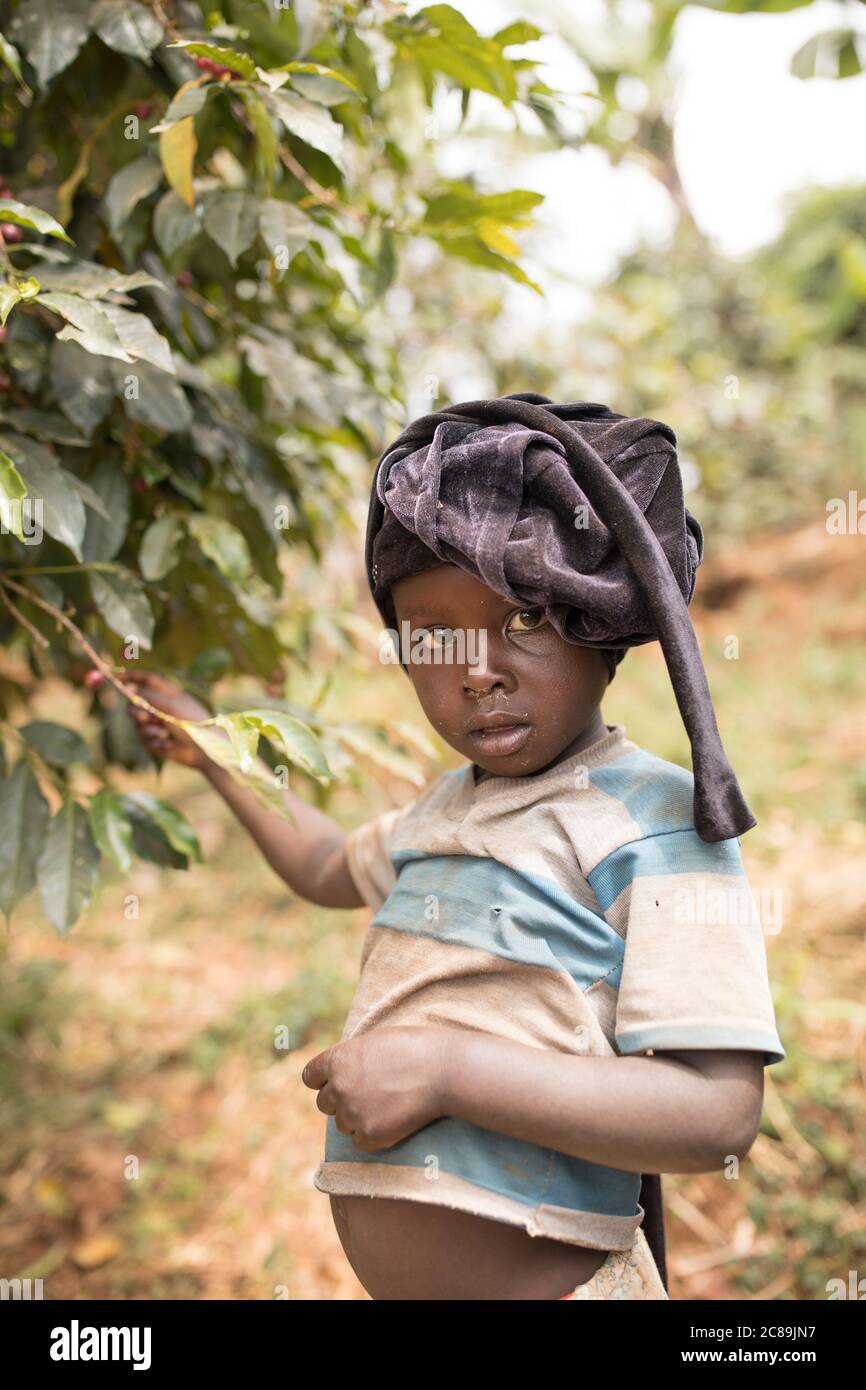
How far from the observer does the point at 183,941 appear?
12.2ft

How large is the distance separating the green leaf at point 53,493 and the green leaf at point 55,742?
0.30 meters

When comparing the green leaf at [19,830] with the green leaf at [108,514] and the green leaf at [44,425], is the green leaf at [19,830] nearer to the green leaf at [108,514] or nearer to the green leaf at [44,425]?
the green leaf at [108,514]

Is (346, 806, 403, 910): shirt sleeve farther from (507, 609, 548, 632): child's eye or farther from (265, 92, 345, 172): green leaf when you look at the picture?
(265, 92, 345, 172): green leaf

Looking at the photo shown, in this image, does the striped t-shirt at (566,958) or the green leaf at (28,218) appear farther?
the green leaf at (28,218)

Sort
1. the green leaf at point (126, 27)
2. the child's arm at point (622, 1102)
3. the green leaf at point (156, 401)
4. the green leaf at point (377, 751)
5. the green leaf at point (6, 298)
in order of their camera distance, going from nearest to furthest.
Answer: the child's arm at point (622, 1102)
the green leaf at point (6, 298)
the green leaf at point (126, 27)
the green leaf at point (156, 401)
the green leaf at point (377, 751)

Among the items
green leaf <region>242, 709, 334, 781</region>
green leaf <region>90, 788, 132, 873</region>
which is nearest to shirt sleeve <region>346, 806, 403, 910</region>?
green leaf <region>242, 709, 334, 781</region>

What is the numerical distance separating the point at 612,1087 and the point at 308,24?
1.24 metres

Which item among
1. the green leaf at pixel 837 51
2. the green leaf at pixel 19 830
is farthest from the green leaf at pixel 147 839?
the green leaf at pixel 837 51

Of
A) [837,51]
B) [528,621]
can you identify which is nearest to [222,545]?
[528,621]

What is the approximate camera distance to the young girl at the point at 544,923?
3.24 ft

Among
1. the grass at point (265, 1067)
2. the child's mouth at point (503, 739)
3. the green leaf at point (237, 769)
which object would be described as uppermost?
the child's mouth at point (503, 739)

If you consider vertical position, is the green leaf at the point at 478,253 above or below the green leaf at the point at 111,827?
above

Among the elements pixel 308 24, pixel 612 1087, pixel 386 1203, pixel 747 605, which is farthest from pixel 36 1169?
pixel 747 605

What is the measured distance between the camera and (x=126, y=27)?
135 centimetres
